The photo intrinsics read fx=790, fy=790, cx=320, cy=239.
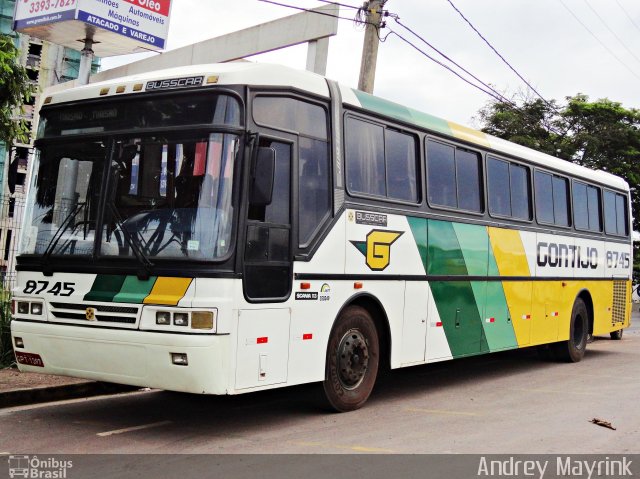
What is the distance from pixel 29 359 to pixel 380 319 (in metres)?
3.64

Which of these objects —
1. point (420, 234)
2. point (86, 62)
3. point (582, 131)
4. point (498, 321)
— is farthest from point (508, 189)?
point (582, 131)

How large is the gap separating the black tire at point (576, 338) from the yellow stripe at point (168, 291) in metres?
8.76

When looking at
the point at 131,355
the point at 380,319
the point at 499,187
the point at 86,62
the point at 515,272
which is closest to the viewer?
the point at 131,355

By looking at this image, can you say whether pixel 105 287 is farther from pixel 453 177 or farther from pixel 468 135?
pixel 468 135

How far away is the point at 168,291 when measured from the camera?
6.59 meters

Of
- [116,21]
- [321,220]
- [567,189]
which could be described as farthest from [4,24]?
[321,220]

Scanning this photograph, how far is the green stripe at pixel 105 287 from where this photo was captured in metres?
6.84

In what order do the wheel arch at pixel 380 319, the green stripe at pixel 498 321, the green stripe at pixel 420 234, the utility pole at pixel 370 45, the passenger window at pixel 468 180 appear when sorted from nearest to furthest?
the wheel arch at pixel 380 319, the green stripe at pixel 420 234, the passenger window at pixel 468 180, the green stripe at pixel 498 321, the utility pole at pixel 370 45

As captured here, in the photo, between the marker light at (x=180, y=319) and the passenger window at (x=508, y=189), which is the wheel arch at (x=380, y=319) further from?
the passenger window at (x=508, y=189)

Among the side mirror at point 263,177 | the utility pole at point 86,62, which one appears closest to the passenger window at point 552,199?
the side mirror at point 263,177

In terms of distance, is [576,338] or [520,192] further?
[576,338]

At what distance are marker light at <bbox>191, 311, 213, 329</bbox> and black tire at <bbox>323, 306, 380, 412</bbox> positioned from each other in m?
1.69

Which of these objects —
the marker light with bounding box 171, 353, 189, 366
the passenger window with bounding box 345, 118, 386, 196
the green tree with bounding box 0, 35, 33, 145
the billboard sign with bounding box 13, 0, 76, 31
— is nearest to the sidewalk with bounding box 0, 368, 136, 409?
the marker light with bounding box 171, 353, 189, 366

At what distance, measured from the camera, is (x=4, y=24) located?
45625mm
